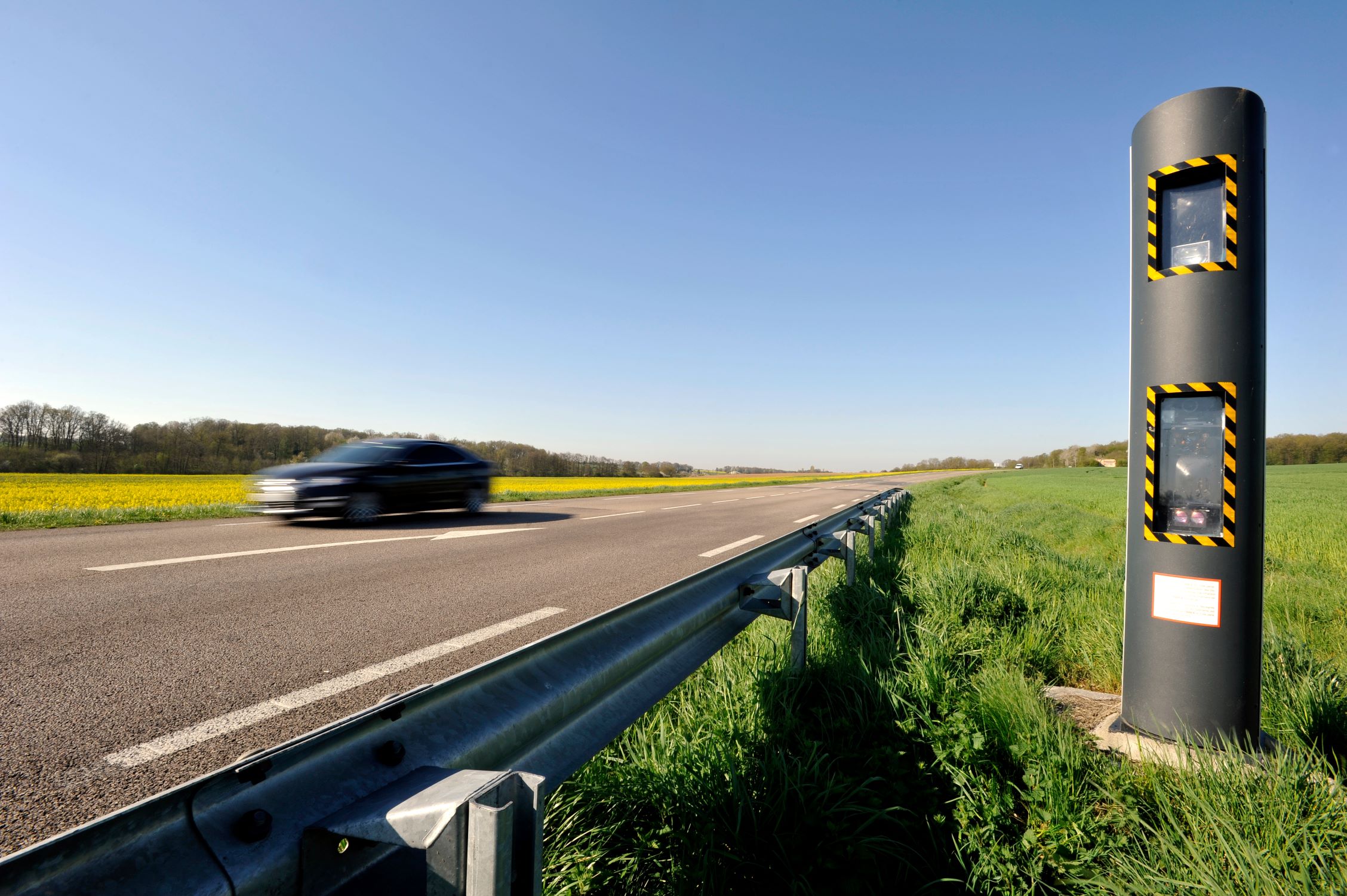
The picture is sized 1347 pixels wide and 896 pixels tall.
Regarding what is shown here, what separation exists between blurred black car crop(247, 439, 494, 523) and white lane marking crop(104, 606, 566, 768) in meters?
6.90

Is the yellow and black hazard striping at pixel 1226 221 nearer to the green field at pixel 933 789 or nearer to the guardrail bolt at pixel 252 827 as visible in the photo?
the green field at pixel 933 789

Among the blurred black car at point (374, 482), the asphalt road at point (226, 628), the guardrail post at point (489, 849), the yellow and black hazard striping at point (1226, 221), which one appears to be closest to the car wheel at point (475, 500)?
the blurred black car at point (374, 482)

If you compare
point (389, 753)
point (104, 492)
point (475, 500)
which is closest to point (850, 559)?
point (389, 753)

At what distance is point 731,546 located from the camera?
8.62 meters

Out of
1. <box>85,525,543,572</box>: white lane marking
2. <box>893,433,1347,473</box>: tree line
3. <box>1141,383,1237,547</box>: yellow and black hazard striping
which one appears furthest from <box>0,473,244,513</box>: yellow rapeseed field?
<box>893,433,1347,473</box>: tree line

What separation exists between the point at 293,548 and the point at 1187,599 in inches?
309

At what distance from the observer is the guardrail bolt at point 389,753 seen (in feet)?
3.28

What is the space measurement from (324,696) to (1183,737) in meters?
3.68

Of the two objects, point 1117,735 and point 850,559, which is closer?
point 1117,735

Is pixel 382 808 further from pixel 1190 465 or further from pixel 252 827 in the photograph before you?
pixel 1190 465

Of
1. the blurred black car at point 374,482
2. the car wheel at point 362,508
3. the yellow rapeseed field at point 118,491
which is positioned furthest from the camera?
the yellow rapeseed field at point 118,491

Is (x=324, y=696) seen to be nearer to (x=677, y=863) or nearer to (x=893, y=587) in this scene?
(x=677, y=863)

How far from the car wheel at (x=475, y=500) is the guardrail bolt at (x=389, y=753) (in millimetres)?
12247

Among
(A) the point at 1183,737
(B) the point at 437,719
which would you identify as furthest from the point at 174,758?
(A) the point at 1183,737
